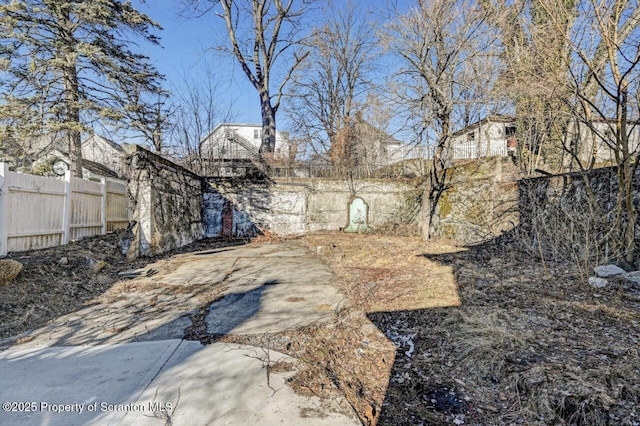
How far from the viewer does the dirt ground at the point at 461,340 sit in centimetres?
163

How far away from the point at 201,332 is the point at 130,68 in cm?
1038

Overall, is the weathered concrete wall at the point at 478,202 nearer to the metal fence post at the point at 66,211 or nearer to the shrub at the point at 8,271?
the shrub at the point at 8,271

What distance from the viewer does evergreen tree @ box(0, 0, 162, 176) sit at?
820 cm

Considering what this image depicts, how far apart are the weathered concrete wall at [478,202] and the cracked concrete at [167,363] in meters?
4.28

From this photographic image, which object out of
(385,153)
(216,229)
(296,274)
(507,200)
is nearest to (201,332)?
(296,274)

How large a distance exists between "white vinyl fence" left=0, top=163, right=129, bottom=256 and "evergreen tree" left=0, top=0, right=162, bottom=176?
9.95ft

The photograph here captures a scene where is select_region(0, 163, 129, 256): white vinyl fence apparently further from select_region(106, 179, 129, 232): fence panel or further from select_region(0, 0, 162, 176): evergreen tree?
select_region(0, 0, 162, 176): evergreen tree

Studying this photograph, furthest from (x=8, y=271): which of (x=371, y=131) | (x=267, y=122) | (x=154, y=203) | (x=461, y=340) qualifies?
(x=267, y=122)

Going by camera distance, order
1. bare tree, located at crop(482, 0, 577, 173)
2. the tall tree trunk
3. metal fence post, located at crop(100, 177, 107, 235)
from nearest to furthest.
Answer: bare tree, located at crop(482, 0, 577, 173)
metal fence post, located at crop(100, 177, 107, 235)
the tall tree trunk

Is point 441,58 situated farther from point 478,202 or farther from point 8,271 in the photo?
point 8,271

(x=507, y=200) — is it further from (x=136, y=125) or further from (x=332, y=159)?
(x=136, y=125)

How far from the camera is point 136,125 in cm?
991

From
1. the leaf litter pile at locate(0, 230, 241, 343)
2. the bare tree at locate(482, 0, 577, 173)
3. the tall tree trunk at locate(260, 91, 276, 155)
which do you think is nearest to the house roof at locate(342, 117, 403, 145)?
the tall tree trunk at locate(260, 91, 276, 155)

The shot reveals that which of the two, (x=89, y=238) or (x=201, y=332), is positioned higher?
(x=89, y=238)
